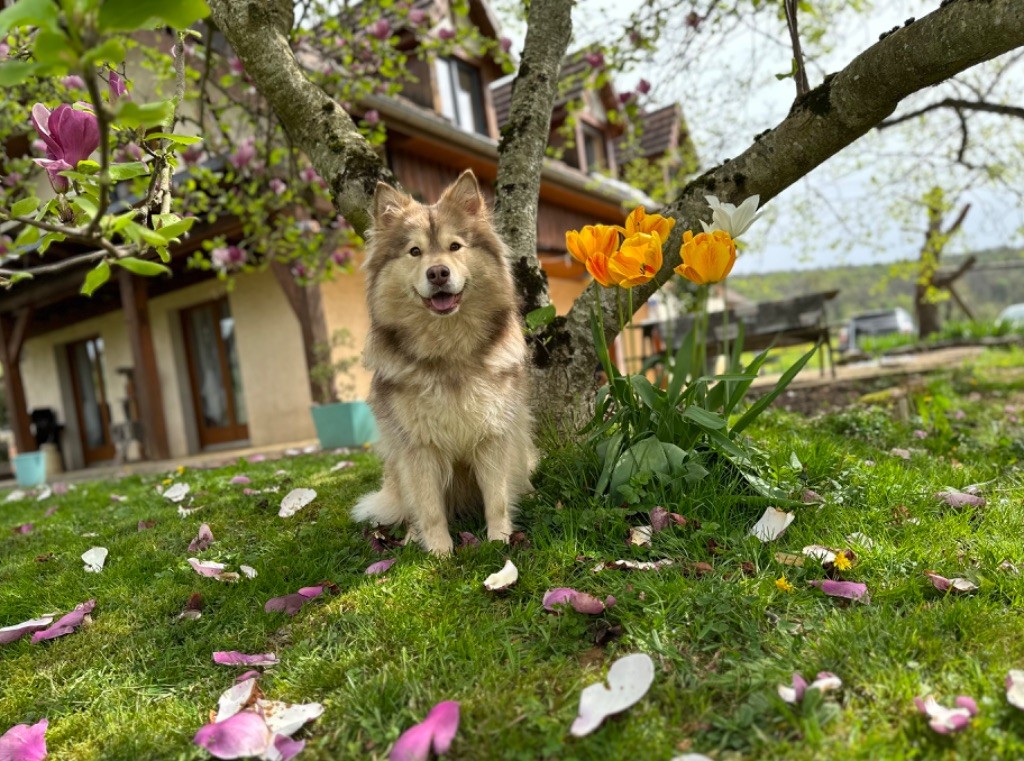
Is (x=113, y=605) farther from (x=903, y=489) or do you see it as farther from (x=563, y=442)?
(x=903, y=489)

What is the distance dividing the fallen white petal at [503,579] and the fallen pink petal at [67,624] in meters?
1.56

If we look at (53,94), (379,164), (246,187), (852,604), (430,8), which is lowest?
(852,604)

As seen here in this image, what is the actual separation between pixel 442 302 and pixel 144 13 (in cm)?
161

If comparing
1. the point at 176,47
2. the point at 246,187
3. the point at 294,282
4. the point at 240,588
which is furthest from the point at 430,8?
the point at 240,588

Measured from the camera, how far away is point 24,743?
1.79 meters

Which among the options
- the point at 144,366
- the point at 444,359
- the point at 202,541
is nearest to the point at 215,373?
the point at 144,366

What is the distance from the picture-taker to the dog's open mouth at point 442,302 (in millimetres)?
2715

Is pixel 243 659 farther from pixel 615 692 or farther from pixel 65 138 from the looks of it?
pixel 65 138

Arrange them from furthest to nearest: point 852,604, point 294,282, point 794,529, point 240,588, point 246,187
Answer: point 294,282, point 246,187, point 240,588, point 794,529, point 852,604

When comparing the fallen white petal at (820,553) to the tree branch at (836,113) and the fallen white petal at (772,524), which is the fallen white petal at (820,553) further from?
the tree branch at (836,113)

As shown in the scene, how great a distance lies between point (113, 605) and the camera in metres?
2.67

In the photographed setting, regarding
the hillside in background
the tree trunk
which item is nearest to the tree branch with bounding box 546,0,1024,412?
the tree trunk

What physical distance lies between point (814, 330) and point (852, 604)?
9.29m

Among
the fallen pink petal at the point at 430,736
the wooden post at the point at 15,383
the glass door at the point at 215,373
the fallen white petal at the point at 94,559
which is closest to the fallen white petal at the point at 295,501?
the fallen white petal at the point at 94,559
